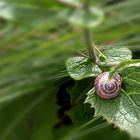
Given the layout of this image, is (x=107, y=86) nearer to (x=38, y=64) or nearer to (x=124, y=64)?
(x=124, y=64)

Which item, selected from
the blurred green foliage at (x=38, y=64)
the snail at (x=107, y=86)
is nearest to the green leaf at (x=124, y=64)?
the snail at (x=107, y=86)

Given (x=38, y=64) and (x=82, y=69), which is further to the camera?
(x=38, y=64)

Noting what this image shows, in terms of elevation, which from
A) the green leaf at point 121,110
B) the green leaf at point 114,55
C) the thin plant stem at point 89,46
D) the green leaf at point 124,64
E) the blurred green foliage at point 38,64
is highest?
the thin plant stem at point 89,46

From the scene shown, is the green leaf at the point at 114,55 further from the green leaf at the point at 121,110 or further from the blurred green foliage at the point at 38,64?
the blurred green foliage at the point at 38,64

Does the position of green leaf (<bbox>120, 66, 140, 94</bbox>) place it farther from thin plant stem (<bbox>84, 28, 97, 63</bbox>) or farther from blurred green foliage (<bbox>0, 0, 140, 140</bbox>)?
blurred green foliage (<bbox>0, 0, 140, 140</bbox>)

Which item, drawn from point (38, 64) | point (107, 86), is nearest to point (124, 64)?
point (107, 86)

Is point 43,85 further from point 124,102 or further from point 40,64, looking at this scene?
point 124,102
